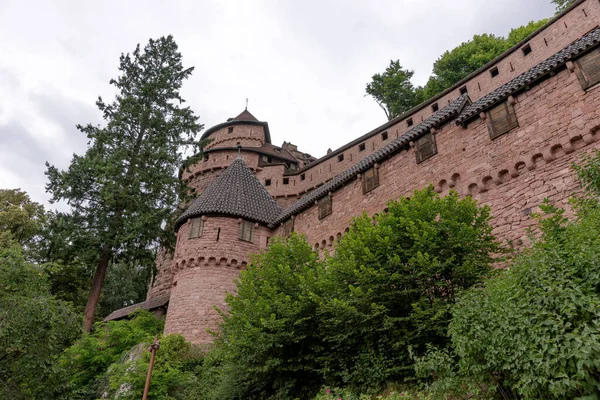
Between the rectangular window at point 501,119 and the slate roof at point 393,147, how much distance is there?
133 centimetres

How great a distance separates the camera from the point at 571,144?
32.7 ft

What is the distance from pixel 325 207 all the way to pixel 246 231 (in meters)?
3.95

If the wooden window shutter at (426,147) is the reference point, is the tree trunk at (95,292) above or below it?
below

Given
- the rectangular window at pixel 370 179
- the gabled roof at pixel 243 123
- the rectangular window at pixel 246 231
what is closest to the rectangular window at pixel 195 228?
the rectangular window at pixel 246 231

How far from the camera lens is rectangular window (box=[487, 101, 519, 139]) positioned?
1149 centimetres

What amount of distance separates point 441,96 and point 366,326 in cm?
1866

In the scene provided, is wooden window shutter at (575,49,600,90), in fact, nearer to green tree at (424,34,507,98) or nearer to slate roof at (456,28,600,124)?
slate roof at (456,28,600,124)

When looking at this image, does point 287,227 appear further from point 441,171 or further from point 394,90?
point 394,90

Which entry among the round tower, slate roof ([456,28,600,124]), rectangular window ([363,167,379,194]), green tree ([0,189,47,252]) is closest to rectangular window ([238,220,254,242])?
the round tower

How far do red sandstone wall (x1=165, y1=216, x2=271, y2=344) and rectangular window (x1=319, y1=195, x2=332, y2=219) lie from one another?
3396 millimetres

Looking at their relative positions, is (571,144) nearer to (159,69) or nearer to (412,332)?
(412,332)

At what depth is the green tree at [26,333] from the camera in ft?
35.8

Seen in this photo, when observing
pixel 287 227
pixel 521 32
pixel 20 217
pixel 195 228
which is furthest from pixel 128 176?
pixel 521 32

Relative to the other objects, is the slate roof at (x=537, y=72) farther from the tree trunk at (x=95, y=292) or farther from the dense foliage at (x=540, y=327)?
the tree trunk at (x=95, y=292)
